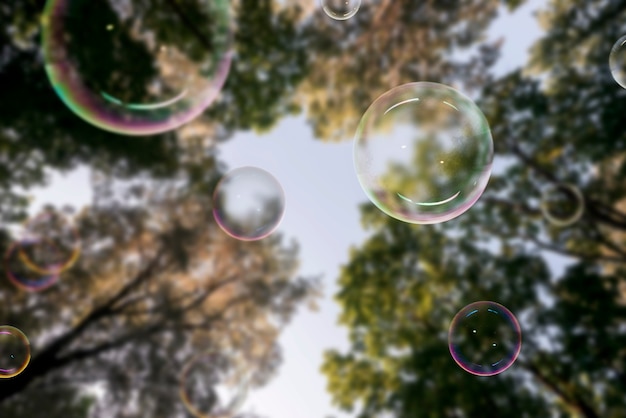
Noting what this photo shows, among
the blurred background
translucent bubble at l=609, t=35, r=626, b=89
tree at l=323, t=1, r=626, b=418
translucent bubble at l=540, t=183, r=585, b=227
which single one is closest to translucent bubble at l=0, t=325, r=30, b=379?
the blurred background

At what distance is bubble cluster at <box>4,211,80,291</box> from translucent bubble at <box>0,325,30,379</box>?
2.29m

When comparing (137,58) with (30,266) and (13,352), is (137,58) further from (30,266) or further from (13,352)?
(13,352)

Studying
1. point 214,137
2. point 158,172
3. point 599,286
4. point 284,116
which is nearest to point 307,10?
point 284,116

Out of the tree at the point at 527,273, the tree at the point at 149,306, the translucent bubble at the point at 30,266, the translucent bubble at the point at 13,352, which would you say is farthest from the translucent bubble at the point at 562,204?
the translucent bubble at the point at 30,266

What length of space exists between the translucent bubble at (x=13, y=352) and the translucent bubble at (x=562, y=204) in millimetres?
11795

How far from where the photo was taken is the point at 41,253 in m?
9.75

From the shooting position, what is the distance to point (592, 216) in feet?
33.6

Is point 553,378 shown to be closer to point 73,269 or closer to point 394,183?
point 394,183

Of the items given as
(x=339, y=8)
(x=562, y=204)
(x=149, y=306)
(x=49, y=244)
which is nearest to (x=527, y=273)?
(x=562, y=204)

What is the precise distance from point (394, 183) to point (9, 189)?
9208 millimetres

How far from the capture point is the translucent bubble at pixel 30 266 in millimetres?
9477

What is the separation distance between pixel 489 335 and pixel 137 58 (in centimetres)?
966

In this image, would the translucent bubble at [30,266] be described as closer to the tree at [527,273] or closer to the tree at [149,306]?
the tree at [149,306]

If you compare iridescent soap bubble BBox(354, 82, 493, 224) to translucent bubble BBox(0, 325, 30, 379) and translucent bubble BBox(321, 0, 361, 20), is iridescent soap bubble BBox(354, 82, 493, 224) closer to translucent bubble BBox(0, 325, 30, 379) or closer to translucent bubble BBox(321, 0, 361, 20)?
translucent bubble BBox(321, 0, 361, 20)
